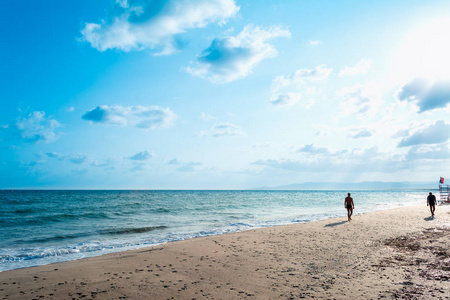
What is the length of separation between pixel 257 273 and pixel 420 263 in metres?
5.63

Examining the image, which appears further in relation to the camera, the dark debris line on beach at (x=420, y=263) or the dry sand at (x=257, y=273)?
the dry sand at (x=257, y=273)

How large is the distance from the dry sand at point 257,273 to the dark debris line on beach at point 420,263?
3 cm

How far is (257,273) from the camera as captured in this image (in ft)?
26.1

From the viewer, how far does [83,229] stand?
64.1 feet

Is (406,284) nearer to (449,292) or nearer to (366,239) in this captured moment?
(449,292)

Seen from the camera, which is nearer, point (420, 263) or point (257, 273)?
point (257, 273)

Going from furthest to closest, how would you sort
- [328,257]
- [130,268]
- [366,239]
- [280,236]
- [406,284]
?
[280,236]
[366,239]
[328,257]
[130,268]
[406,284]

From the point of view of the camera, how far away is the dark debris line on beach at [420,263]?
6.13 m

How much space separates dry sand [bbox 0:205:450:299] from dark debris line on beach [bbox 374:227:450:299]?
3 centimetres

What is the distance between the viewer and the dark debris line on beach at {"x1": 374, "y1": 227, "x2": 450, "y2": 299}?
20.1 feet

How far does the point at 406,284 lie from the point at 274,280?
3.43 meters

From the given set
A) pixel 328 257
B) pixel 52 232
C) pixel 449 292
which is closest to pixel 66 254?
pixel 52 232

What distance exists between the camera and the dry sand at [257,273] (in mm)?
6413

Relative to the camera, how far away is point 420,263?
28.0 ft
